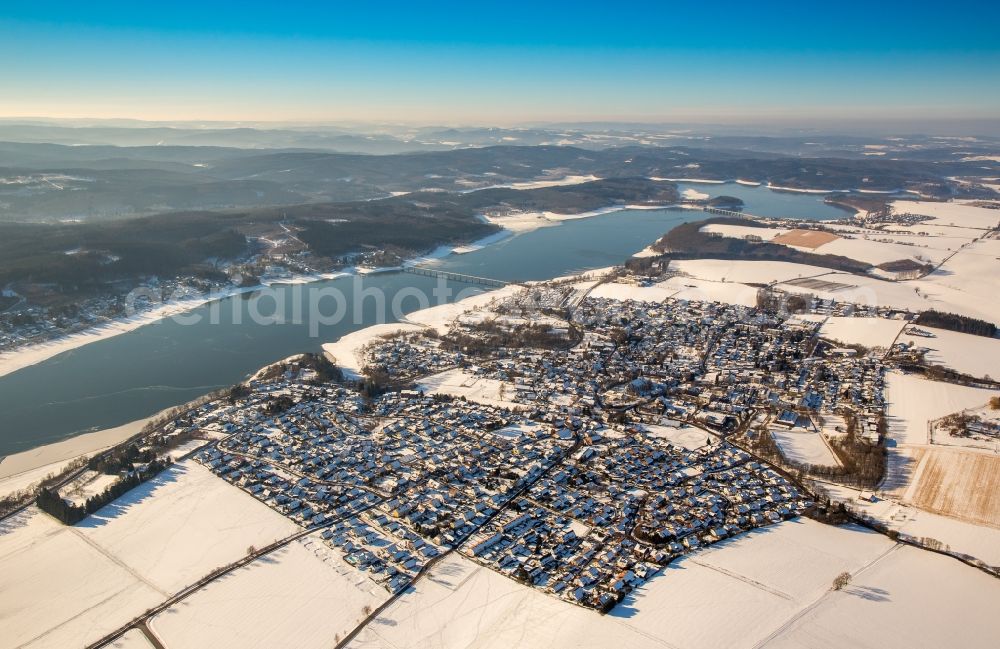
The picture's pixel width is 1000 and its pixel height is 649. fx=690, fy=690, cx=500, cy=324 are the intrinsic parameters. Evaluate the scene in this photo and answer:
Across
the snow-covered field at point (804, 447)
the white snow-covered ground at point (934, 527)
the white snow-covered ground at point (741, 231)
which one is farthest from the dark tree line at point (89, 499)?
the white snow-covered ground at point (741, 231)

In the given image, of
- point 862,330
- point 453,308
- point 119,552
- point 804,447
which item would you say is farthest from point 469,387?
point 862,330

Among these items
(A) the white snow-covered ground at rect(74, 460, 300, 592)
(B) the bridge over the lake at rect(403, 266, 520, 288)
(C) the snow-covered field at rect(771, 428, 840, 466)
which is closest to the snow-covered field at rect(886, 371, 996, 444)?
(C) the snow-covered field at rect(771, 428, 840, 466)

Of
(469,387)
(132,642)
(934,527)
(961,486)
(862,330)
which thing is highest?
(862,330)

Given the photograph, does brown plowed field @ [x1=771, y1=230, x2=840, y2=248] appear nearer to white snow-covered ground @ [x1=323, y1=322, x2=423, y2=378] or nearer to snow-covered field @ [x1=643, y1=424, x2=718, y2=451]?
white snow-covered ground @ [x1=323, y1=322, x2=423, y2=378]

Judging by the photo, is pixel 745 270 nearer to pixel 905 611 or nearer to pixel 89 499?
pixel 905 611

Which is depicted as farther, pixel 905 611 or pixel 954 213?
pixel 954 213
